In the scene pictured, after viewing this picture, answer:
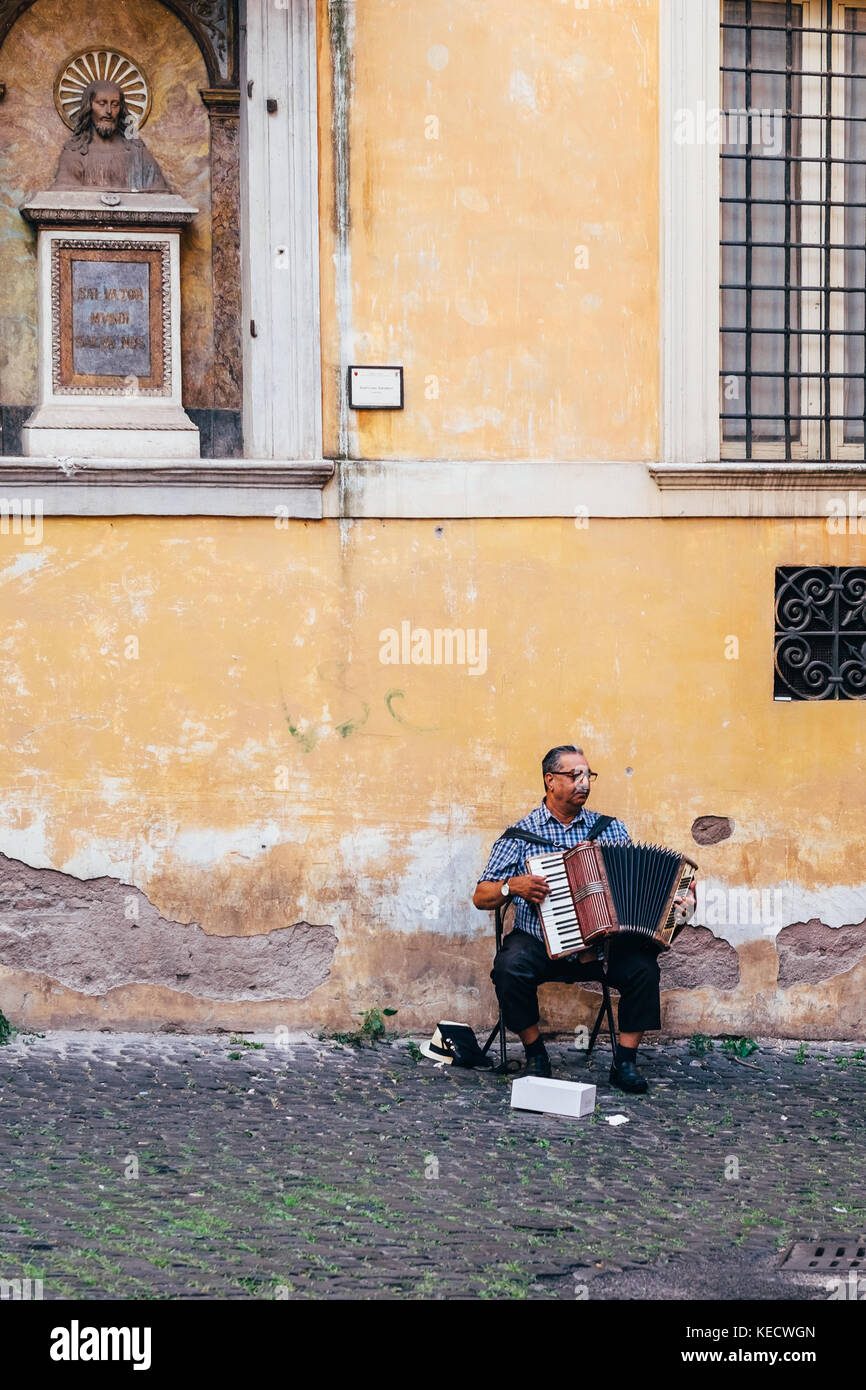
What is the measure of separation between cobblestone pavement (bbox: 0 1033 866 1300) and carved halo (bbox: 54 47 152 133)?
4554mm

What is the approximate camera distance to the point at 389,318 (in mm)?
7695

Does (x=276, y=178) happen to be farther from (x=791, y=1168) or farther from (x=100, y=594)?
(x=791, y=1168)

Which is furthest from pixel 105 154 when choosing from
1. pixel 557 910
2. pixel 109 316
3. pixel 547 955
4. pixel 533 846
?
pixel 547 955

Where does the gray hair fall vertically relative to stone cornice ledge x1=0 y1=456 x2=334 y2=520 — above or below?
below

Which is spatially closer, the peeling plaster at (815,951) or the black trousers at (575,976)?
the black trousers at (575,976)

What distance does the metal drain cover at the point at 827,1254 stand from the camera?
199 inches

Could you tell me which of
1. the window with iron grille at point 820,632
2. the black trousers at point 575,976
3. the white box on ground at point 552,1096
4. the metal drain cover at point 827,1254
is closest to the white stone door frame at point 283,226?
the window with iron grille at point 820,632

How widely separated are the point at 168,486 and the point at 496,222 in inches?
80.3

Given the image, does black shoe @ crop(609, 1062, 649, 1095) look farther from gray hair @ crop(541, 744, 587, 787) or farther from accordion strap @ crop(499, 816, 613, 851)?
gray hair @ crop(541, 744, 587, 787)

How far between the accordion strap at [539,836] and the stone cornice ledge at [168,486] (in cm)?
178

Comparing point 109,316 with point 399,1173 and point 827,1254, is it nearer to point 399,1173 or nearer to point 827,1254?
point 399,1173

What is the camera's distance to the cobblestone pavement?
4941 millimetres

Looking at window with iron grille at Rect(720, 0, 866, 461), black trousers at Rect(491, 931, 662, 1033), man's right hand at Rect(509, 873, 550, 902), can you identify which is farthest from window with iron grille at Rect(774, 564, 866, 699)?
man's right hand at Rect(509, 873, 550, 902)

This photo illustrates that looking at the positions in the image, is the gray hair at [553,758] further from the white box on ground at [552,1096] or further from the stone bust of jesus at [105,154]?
the stone bust of jesus at [105,154]
